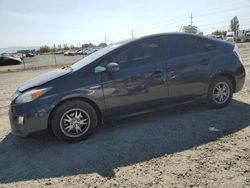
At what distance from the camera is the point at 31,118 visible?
4.36 m

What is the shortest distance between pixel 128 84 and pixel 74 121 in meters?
1.10

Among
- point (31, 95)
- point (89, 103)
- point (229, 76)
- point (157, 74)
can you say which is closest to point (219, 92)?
point (229, 76)

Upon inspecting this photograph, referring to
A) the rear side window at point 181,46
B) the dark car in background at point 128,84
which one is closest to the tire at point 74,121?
the dark car in background at point 128,84

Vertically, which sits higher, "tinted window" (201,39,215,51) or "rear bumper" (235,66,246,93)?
"tinted window" (201,39,215,51)

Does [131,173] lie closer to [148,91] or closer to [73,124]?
[73,124]

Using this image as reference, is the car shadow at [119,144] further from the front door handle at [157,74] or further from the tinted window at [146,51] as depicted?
the tinted window at [146,51]

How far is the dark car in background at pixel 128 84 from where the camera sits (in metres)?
4.48

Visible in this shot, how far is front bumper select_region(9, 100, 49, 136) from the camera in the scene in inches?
171

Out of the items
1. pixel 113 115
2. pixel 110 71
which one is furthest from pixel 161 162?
pixel 110 71

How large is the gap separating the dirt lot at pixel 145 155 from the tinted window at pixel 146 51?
1.18m

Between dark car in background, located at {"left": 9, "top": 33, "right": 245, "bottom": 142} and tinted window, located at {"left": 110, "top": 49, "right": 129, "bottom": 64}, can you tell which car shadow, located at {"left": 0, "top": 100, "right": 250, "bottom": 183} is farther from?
tinted window, located at {"left": 110, "top": 49, "right": 129, "bottom": 64}

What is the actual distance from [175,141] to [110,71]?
1.55 meters

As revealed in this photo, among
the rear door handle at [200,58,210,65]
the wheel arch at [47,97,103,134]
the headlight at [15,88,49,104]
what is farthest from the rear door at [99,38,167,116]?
the headlight at [15,88,49,104]

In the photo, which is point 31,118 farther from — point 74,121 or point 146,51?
point 146,51
